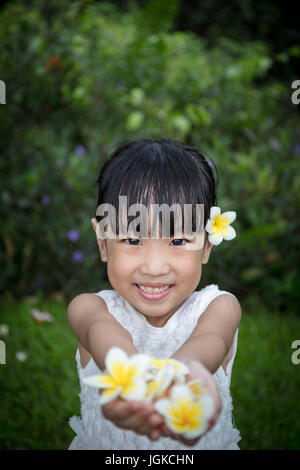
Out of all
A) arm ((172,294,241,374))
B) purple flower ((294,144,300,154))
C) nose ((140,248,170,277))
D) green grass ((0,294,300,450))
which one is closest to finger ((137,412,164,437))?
arm ((172,294,241,374))

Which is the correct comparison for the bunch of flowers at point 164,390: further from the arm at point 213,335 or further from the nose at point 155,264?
the nose at point 155,264

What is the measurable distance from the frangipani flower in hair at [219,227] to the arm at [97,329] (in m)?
0.32

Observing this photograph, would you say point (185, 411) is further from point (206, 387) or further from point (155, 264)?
point (155, 264)

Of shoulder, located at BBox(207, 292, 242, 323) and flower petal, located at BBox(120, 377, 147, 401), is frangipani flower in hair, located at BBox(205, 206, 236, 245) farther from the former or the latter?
flower petal, located at BBox(120, 377, 147, 401)

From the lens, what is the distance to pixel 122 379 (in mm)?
861

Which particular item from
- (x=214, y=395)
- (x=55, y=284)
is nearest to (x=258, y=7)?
(x=55, y=284)

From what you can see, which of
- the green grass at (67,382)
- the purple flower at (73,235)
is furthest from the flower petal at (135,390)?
the purple flower at (73,235)

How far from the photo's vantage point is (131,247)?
1168 mm

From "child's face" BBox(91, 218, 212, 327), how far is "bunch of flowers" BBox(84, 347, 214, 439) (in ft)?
0.99

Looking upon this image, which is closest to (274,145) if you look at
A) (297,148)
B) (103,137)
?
(297,148)

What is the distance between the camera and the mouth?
47.0 inches

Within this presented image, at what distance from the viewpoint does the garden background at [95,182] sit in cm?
234

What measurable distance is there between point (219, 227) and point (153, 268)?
0.21 metres

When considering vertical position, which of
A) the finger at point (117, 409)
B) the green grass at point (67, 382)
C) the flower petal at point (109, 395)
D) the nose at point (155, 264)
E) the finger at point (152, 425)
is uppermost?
the nose at point (155, 264)
